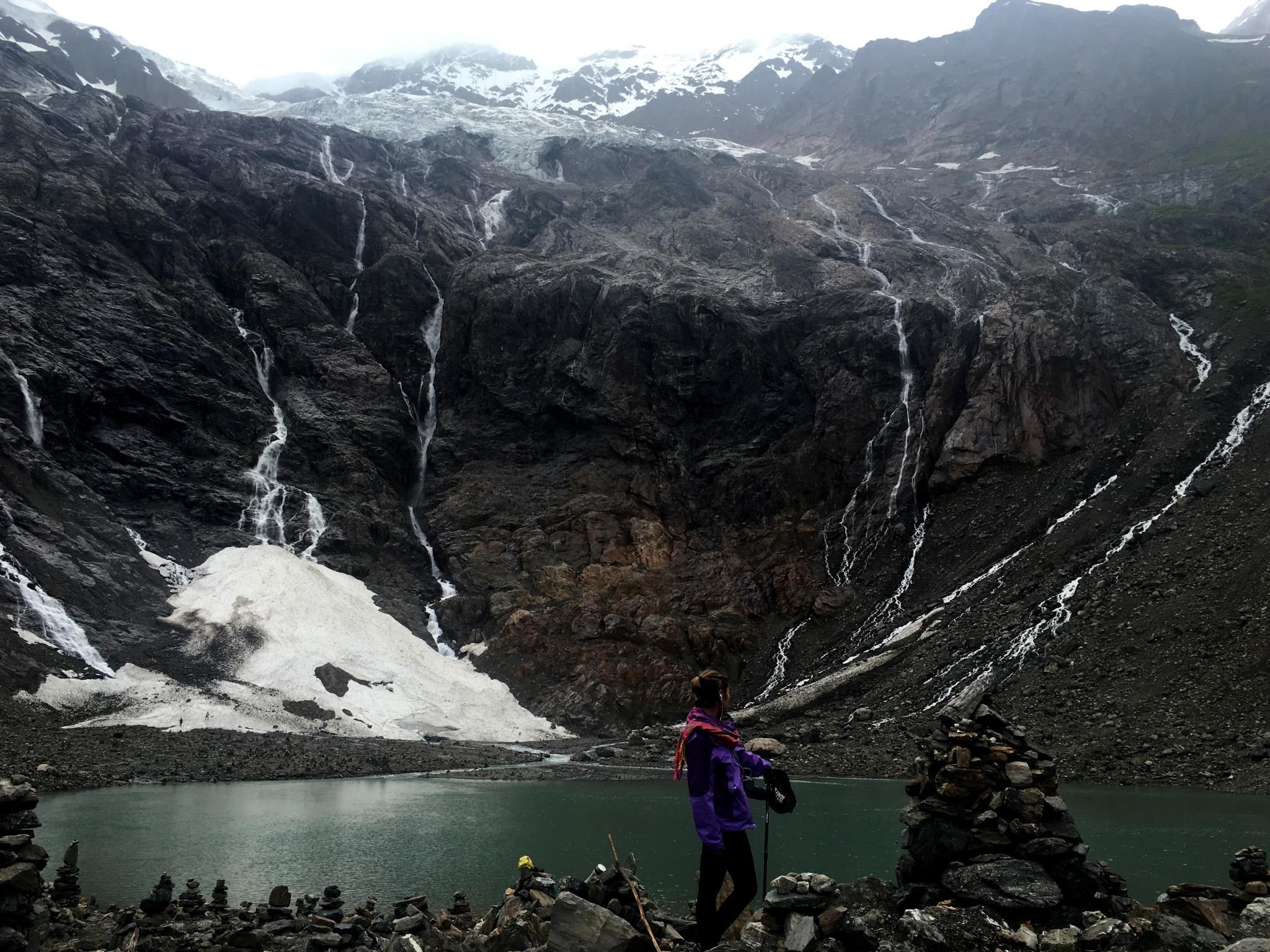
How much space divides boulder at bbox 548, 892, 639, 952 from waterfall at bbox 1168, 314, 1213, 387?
65.2 metres

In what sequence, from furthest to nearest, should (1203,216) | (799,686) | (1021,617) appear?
(1203,216), (799,686), (1021,617)

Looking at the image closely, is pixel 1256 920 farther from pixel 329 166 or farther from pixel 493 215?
pixel 329 166

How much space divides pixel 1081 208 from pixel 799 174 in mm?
36830

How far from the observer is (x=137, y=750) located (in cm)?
3625

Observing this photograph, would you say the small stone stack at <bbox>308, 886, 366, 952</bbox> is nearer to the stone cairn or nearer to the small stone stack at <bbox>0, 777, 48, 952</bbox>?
the small stone stack at <bbox>0, 777, 48, 952</bbox>

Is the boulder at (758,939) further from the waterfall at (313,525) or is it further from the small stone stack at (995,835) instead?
the waterfall at (313,525)

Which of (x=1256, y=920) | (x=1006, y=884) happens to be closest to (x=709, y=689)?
(x=1006, y=884)

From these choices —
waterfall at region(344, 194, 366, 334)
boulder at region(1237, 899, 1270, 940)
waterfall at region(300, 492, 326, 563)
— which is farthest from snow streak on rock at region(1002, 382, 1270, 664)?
waterfall at region(344, 194, 366, 334)

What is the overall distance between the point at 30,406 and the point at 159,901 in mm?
57309

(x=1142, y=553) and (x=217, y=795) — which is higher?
(x=1142, y=553)

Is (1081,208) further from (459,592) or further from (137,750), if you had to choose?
(137,750)

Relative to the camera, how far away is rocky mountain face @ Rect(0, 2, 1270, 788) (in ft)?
147

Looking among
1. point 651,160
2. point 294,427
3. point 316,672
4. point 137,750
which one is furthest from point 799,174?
point 137,750

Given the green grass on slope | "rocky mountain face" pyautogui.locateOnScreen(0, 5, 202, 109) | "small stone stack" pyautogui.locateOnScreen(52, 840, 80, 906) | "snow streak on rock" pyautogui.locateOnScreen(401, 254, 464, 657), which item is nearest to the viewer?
"small stone stack" pyautogui.locateOnScreen(52, 840, 80, 906)
